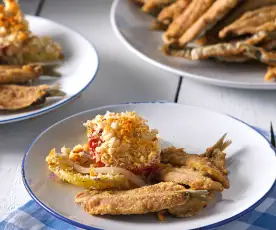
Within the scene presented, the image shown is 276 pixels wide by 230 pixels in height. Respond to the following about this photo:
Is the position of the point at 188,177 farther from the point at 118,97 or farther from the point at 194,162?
the point at 118,97

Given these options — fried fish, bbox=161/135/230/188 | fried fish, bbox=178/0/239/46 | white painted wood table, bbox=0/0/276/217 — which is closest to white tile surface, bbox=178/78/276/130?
white painted wood table, bbox=0/0/276/217

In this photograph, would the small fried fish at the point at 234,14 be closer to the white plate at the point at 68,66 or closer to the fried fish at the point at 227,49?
the fried fish at the point at 227,49

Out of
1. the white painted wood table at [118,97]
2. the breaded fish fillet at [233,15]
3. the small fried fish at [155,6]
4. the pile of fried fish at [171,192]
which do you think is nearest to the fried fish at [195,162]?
the pile of fried fish at [171,192]

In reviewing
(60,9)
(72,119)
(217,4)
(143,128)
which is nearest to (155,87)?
(217,4)

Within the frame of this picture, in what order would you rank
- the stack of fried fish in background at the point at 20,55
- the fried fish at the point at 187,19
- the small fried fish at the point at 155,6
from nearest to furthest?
the stack of fried fish in background at the point at 20,55, the fried fish at the point at 187,19, the small fried fish at the point at 155,6

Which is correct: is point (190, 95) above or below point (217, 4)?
below

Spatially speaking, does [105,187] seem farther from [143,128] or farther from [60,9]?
[60,9]
